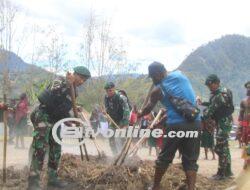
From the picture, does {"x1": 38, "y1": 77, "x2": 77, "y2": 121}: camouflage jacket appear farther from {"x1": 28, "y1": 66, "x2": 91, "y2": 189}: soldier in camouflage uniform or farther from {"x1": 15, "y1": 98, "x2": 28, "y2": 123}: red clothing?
{"x1": 15, "y1": 98, "x2": 28, "y2": 123}: red clothing

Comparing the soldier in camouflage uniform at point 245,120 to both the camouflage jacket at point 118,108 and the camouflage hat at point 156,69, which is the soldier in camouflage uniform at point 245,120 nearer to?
the camouflage jacket at point 118,108

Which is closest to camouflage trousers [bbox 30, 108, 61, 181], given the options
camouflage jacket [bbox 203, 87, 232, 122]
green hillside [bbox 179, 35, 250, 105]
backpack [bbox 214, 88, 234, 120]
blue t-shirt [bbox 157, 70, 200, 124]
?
blue t-shirt [bbox 157, 70, 200, 124]

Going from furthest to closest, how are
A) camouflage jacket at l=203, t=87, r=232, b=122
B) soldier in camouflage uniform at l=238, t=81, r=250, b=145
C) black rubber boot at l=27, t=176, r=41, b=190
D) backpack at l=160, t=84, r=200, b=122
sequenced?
1. soldier in camouflage uniform at l=238, t=81, r=250, b=145
2. camouflage jacket at l=203, t=87, r=232, b=122
3. black rubber boot at l=27, t=176, r=41, b=190
4. backpack at l=160, t=84, r=200, b=122

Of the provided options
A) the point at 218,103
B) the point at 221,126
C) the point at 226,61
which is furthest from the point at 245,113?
the point at 226,61

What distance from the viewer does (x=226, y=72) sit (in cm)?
7912

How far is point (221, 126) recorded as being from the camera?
906 cm

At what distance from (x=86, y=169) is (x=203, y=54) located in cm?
7960

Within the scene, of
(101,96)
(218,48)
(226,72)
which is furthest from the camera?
(218,48)

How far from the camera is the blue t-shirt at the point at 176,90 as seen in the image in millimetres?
6730

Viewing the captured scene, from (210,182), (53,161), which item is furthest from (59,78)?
(210,182)

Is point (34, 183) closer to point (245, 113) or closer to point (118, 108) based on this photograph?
point (118, 108)

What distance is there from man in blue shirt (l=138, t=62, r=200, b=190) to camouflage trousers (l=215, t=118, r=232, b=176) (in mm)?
2305

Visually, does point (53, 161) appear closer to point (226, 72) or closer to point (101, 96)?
point (101, 96)

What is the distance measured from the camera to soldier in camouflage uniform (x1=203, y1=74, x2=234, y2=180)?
888 centimetres
